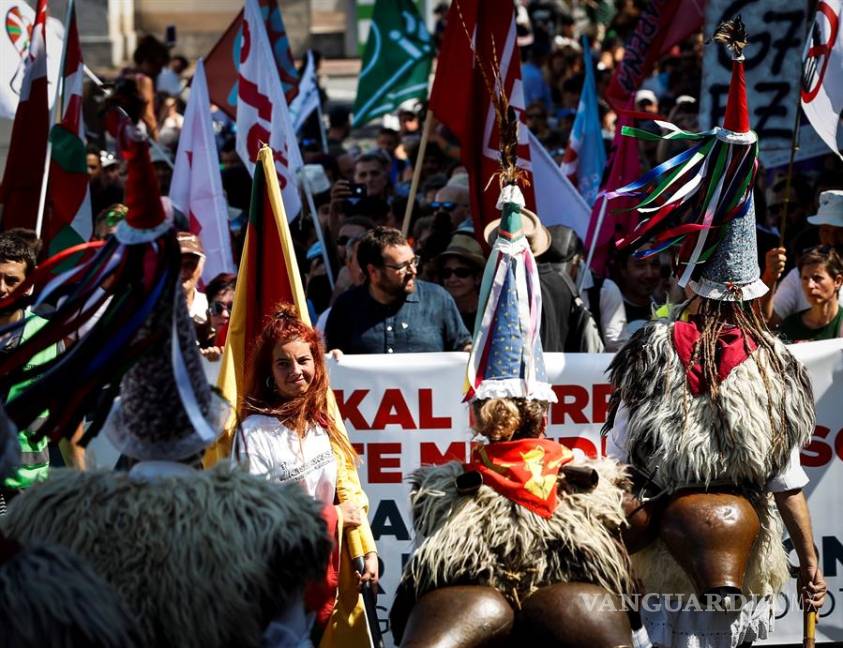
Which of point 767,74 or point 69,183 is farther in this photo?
point 767,74

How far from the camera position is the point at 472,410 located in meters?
4.71

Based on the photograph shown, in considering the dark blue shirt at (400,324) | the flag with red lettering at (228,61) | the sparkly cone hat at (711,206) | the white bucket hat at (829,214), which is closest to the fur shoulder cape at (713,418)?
the sparkly cone hat at (711,206)

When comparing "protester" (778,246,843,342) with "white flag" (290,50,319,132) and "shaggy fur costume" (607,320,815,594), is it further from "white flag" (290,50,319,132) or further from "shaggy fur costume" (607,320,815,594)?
"white flag" (290,50,319,132)

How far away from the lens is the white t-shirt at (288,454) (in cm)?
513

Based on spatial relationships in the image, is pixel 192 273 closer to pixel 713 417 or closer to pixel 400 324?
pixel 400 324

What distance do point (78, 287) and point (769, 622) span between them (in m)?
2.81

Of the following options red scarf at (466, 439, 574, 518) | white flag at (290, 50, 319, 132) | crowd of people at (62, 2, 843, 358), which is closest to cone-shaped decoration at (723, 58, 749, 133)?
crowd of people at (62, 2, 843, 358)

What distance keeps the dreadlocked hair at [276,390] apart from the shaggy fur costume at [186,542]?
1.45 m

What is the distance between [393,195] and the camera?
11.0m

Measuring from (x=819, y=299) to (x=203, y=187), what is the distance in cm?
363

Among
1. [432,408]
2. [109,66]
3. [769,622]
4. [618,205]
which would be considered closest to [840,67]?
[618,205]

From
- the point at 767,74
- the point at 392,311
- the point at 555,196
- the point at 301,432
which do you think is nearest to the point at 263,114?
the point at 555,196

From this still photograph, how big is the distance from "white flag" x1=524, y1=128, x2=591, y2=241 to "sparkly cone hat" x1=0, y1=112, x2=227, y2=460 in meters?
5.33

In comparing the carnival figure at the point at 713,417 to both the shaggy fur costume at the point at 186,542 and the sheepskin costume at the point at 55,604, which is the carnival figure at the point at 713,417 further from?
the sheepskin costume at the point at 55,604
